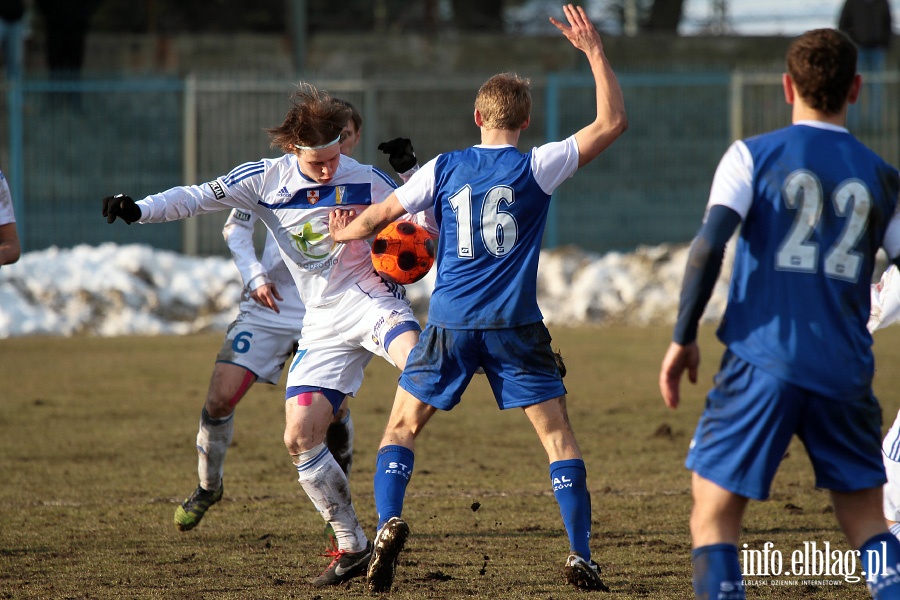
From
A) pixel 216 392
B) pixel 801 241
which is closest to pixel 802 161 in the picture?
pixel 801 241

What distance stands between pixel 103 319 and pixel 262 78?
17.9ft

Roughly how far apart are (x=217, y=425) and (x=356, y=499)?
37.3 inches

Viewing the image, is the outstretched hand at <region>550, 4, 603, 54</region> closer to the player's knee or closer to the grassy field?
the grassy field

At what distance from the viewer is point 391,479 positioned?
4.60m

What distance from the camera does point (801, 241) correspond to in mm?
3379

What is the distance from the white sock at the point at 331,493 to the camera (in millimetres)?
5008

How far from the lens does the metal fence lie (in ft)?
59.9

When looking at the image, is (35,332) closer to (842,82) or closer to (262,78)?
(262,78)

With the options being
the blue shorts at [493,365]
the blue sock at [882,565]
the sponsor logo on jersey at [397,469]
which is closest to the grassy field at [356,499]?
the sponsor logo on jersey at [397,469]

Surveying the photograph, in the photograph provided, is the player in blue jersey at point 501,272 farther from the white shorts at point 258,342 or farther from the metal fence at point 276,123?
the metal fence at point 276,123

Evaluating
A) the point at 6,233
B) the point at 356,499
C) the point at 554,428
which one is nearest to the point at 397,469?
the point at 554,428

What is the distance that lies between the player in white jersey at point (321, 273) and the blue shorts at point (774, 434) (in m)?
1.93

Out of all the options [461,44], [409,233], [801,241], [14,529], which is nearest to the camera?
[801,241]

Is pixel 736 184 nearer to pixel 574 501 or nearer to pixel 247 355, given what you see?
pixel 574 501
